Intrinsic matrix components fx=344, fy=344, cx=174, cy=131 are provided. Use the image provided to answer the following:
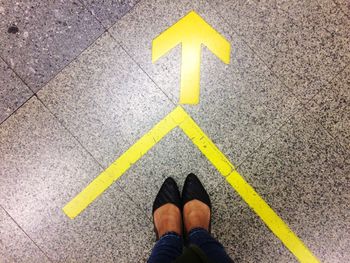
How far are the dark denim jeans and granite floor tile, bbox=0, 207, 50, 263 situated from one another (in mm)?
781

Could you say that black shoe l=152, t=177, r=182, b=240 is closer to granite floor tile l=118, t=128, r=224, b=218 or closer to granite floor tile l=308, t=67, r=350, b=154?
granite floor tile l=118, t=128, r=224, b=218

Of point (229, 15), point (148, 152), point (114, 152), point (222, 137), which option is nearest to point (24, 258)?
point (114, 152)

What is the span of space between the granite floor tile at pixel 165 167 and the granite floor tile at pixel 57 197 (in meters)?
0.10

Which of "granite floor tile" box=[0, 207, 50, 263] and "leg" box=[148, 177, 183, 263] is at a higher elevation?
"granite floor tile" box=[0, 207, 50, 263]

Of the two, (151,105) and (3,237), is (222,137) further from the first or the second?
(3,237)

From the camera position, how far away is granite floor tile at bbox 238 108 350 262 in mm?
2256

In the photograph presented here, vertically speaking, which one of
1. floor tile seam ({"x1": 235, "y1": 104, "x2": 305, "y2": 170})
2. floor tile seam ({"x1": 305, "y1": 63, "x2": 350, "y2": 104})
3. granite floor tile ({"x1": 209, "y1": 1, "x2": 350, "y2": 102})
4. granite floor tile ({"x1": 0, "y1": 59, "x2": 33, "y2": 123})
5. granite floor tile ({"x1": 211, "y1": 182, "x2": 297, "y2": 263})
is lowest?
granite floor tile ({"x1": 211, "y1": 182, "x2": 297, "y2": 263})

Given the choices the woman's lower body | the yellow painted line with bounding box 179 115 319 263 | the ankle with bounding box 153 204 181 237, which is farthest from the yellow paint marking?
the ankle with bounding box 153 204 181 237

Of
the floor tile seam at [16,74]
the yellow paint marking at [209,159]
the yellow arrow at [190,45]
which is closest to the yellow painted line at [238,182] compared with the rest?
the yellow paint marking at [209,159]

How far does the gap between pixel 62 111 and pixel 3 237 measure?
2.97ft

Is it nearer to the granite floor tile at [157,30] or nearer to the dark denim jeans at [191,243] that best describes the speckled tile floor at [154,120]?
the granite floor tile at [157,30]

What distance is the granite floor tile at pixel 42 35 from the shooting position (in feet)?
7.54

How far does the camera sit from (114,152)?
2275 millimetres

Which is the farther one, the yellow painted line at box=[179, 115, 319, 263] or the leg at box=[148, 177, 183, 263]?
the yellow painted line at box=[179, 115, 319, 263]
